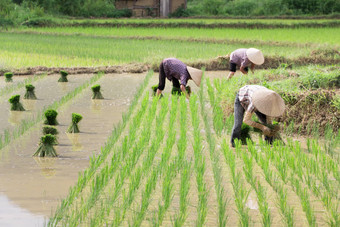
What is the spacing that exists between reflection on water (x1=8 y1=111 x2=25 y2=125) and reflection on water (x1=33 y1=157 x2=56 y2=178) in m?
1.82

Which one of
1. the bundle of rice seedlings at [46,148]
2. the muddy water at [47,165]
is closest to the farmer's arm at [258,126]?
the muddy water at [47,165]

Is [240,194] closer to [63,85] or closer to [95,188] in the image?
[95,188]

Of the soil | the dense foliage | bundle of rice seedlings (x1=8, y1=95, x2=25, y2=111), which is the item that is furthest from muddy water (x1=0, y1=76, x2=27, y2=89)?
the dense foliage

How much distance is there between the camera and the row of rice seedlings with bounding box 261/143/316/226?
377cm

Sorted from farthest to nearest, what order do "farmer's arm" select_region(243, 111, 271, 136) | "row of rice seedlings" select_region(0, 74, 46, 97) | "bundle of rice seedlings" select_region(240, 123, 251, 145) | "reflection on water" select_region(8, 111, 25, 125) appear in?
"row of rice seedlings" select_region(0, 74, 46, 97), "reflection on water" select_region(8, 111, 25, 125), "bundle of rice seedlings" select_region(240, 123, 251, 145), "farmer's arm" select_region(243, 111, 271, 136)

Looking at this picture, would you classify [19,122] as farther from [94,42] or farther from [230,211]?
[94,42]

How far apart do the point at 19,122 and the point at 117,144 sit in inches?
69.0

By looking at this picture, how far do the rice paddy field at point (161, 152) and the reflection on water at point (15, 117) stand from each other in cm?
2

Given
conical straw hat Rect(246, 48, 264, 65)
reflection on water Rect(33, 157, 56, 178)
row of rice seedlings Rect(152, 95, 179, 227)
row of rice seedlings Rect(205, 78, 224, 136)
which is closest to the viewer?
row of rice seedlings Rect(152, 95, 179, 227)

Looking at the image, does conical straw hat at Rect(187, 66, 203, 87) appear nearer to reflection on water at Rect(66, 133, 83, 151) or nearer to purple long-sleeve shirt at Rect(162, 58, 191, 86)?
purple long-sleeve shirt at Rect(162, 58, 191, 86)

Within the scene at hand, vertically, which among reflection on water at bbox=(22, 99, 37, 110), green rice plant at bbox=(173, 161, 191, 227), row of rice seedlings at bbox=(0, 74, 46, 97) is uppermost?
green rice plant at bbox=(173, 161, 191, 227)

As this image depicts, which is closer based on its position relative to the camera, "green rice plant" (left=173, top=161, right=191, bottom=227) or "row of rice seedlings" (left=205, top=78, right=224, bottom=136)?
"green rice plant" (left=173, top=161, right=191, bottom=227)

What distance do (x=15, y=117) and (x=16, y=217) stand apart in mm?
3712

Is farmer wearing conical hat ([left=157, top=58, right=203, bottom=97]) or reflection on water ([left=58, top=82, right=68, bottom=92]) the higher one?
farmer wearing conical hat ([left=157, top=58, right=203, bottom=97])
